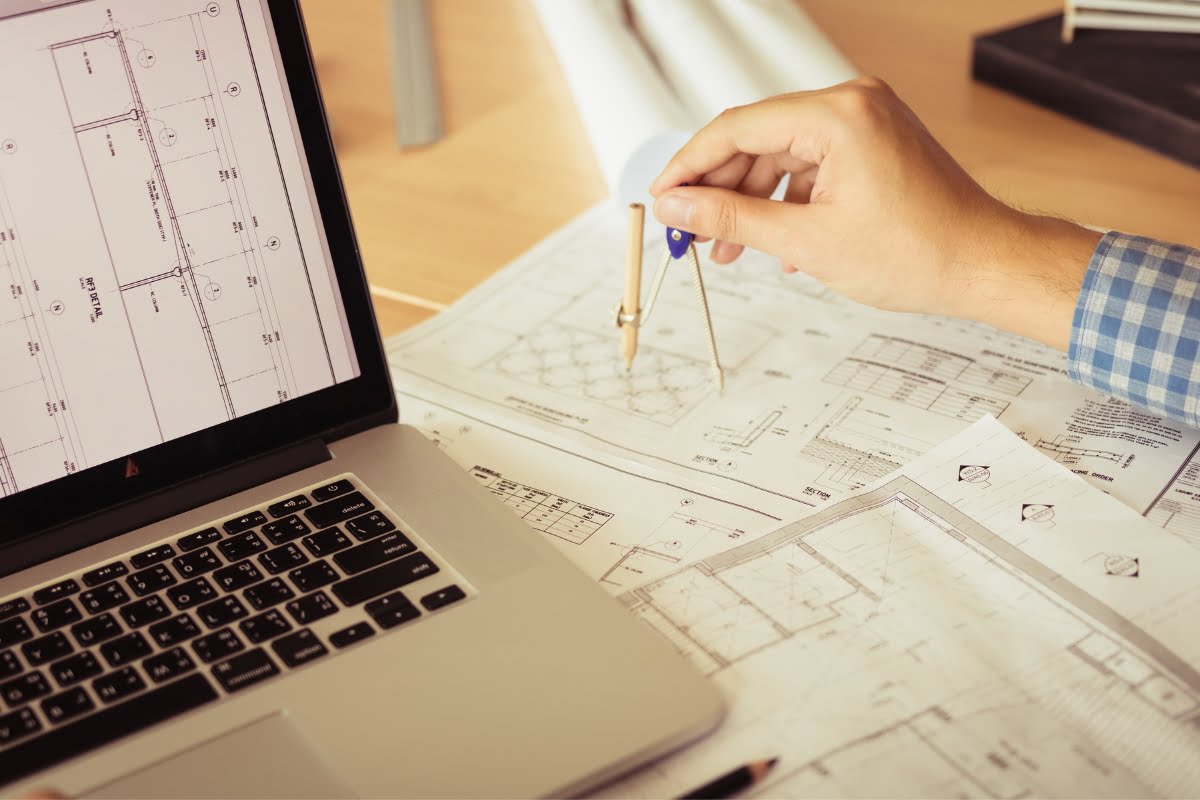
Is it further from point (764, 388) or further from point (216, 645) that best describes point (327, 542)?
point (764, 388)

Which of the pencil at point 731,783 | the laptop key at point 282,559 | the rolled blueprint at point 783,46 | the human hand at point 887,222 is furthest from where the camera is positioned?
the rolled blueprint at point 783,46

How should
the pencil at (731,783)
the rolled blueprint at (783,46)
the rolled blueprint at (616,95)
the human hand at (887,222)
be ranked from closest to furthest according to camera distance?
the pencil at (731,783) → the human hand at (887,222) → the rolled blueprint at (616,95) → the rolled blueprint at (783,46)

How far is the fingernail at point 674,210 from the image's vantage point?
726 millimetres

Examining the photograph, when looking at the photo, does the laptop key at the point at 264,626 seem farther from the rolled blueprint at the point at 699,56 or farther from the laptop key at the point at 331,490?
the rolled blueprint at the point at 699,56

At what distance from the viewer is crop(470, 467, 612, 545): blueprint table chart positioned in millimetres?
649

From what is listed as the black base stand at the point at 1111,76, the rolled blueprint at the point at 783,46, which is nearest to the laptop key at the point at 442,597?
the rolled blueprint at the point at 783,46

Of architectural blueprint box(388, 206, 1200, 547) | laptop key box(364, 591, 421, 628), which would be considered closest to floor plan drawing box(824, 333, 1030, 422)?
architectural blueprint box(388, 206, 1200, 547)

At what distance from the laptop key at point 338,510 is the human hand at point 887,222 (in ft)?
0.87

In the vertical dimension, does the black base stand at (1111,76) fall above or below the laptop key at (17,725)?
above

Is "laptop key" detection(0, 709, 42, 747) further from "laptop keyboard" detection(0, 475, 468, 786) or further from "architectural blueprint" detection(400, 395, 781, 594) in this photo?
"architectural blueprint" detection(400, 395, 781, 594)

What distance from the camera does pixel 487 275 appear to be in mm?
921

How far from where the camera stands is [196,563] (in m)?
0.58

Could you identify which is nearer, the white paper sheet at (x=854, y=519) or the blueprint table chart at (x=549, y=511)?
the white paper sheet at (x=854, y=519)

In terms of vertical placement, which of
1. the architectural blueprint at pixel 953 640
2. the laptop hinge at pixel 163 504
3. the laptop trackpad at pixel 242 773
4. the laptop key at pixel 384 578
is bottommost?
the architectural blueprint at pixel 953 640
